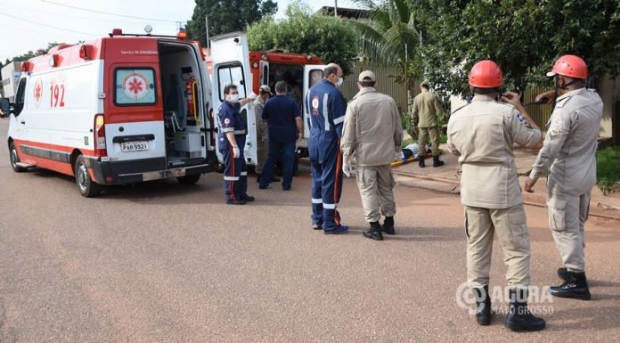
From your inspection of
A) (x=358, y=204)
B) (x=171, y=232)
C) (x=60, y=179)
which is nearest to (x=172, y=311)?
(x=171, y=232)

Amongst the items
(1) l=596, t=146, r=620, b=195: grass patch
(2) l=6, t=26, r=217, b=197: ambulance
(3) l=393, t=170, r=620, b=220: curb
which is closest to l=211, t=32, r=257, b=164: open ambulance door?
(2) l=6, t=26, r=217, b=197: ambulance

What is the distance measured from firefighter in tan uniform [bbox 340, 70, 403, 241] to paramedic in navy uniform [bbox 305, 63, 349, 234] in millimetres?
302

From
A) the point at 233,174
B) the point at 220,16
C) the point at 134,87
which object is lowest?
the point at 233,174

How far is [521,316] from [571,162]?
126 cm

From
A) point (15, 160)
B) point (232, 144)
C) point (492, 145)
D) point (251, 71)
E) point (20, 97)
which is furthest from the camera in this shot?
point (15, 160)

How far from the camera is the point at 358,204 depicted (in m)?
7.91

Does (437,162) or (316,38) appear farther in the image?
(316,38)

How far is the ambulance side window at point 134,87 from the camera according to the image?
7965mm

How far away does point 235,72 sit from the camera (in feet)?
30.4

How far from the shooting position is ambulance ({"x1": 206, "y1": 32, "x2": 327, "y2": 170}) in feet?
29.7

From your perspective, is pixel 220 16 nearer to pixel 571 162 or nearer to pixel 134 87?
pixel 134 87

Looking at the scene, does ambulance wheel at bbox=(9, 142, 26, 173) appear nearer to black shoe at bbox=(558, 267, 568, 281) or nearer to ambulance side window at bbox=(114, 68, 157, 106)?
ambulance side window at bbox=(114, 68, 157, 106)

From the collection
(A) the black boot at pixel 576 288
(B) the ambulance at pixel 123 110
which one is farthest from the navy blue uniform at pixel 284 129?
(A) the black boot at pixel 576 288

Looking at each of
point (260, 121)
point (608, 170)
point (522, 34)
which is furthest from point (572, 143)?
point (260, 121)
